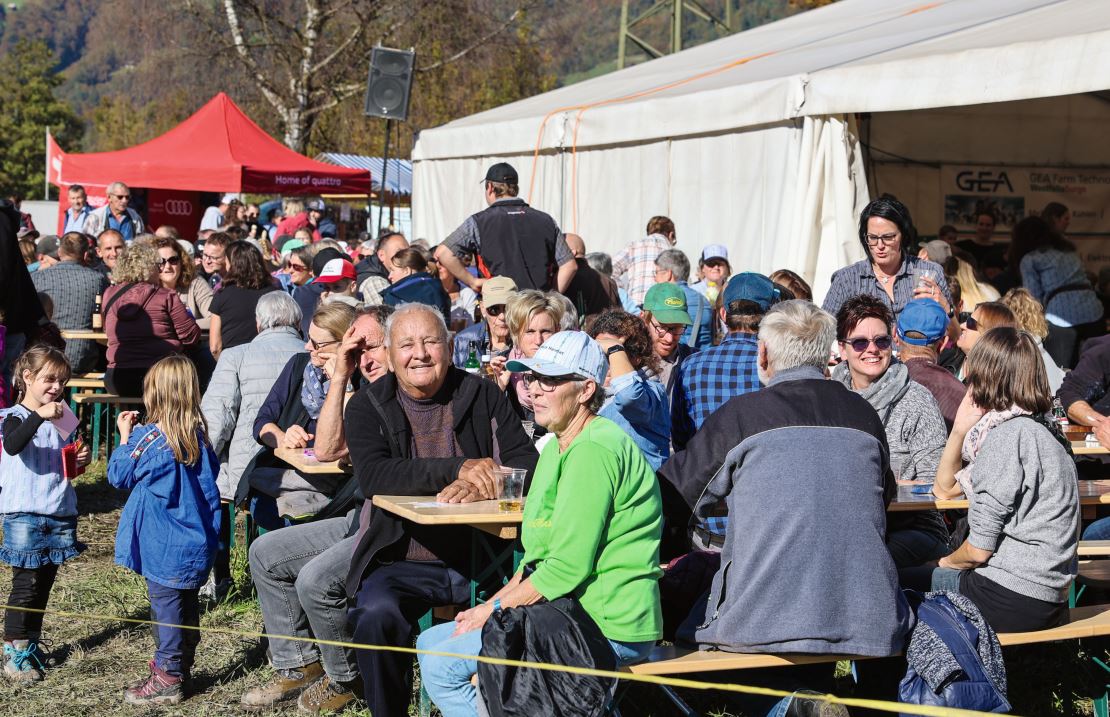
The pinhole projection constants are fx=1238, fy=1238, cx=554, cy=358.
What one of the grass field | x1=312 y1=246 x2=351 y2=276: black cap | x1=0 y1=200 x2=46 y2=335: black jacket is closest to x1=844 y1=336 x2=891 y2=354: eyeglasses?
the grass field

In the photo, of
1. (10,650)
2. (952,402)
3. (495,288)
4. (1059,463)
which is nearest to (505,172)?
(495,288)

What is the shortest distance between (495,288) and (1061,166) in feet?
22.6

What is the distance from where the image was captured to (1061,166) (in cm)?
1122

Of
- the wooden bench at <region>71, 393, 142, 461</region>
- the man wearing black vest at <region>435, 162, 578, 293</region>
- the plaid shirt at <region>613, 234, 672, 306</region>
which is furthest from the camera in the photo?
the plaid shirt at <region>613, 234, 672, 306</region>

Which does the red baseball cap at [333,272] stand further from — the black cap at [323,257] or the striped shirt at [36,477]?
the striped shirt at [36,477]

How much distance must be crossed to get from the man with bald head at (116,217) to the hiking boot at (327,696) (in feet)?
30.1

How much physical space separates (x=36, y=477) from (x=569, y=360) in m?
2.66

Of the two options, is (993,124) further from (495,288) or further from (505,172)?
(495,288)

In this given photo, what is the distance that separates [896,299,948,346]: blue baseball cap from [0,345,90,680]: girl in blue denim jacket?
3.54 meters

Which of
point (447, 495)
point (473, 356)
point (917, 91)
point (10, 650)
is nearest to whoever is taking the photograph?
point (447, 495)

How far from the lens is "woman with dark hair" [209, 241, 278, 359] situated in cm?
782

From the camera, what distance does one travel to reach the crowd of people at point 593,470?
11.2 ft

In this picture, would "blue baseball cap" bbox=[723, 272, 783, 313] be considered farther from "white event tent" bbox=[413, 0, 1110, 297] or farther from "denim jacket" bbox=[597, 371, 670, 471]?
"white event tent" bbox=[413, 0, 1110, 297]

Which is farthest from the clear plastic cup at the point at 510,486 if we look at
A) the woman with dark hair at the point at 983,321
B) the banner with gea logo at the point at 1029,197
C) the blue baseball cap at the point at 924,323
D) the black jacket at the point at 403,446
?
the banner with gea logo at the point at 1029,197
